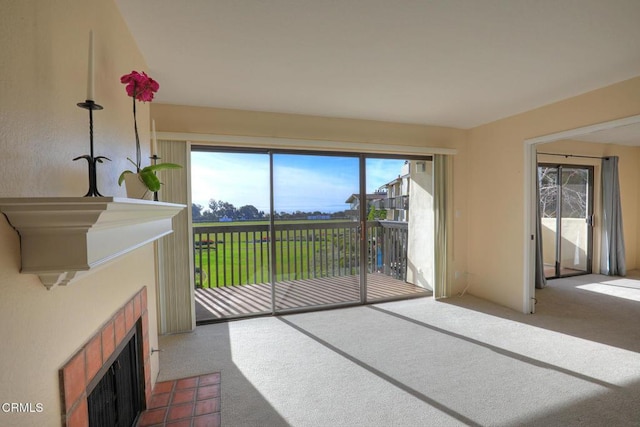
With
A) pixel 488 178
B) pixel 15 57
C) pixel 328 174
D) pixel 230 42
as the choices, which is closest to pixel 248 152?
pixel 328 174

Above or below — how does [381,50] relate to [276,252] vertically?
above

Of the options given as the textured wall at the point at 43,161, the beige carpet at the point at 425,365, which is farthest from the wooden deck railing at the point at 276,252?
the textured wall at the point at 43,161

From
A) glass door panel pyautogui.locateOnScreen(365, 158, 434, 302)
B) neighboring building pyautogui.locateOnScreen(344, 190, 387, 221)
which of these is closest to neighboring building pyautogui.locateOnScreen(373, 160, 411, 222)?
glass door panel pyautogui.locateOnScreen(365, 158, 434, 302)

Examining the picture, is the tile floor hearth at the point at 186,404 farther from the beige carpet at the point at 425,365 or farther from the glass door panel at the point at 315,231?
the glass door panel at the point at 315,231

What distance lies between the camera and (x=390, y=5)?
1599 millimetres

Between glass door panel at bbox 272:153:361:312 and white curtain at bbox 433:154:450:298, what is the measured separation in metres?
1.13

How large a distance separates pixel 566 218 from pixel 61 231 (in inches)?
264

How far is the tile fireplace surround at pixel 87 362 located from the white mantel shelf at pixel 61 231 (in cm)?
37

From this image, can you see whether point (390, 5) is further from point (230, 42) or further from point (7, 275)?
point (7, 275)

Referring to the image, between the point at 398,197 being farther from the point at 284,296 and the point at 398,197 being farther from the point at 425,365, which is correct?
the point at 425,365

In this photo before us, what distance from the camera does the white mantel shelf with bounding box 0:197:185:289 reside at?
0.70 m

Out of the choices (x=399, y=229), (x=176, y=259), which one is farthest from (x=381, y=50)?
(x=399, y=229)

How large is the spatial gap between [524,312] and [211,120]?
163 inches

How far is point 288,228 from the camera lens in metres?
3.61
